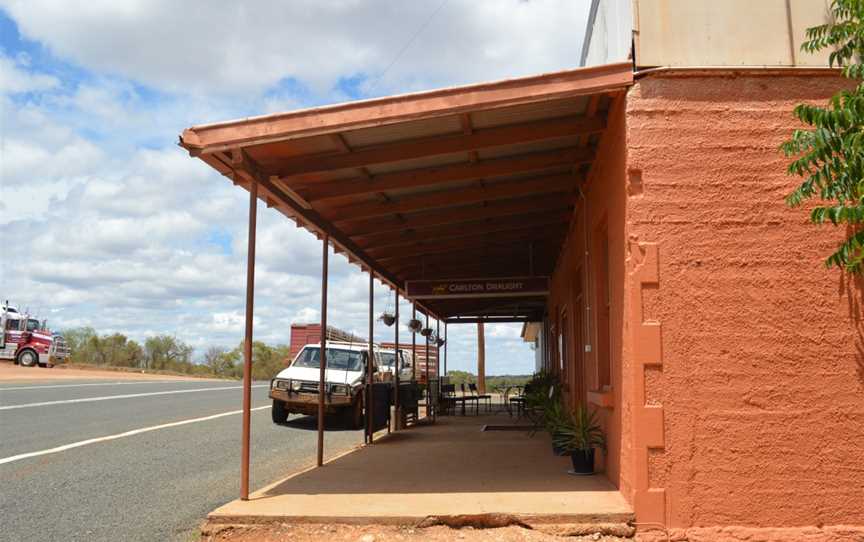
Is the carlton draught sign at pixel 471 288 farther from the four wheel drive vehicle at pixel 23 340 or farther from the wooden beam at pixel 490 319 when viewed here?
the four wheel drive vehicle at pixel 23 340

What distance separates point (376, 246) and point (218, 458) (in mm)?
3729

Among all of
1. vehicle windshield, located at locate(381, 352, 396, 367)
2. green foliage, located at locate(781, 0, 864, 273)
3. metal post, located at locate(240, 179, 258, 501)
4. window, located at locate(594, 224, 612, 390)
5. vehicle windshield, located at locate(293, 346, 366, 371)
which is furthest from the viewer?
vehicle windshield, located at locate(381, 352, 396, 367)

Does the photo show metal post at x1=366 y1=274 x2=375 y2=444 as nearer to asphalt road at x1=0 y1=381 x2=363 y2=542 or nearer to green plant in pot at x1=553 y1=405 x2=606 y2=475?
asphalt road at x1=0 y1=381 x2=363 y2=542

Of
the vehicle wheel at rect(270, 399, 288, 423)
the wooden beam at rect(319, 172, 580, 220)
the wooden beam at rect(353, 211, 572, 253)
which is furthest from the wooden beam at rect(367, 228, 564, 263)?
the vehicle wheel at rect(270, 399, 288, 423)

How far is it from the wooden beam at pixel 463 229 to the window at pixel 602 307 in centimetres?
273

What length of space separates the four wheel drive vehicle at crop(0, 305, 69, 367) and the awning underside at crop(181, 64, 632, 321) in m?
33.4

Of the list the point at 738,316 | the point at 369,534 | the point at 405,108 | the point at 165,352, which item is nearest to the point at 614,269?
the point at 738,316

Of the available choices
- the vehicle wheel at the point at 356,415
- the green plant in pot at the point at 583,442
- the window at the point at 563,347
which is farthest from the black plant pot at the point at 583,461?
the vehicle wheel at the point at 356,415

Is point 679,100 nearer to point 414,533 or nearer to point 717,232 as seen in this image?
point 717,232

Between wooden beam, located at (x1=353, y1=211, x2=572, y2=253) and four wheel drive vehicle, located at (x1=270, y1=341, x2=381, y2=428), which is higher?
wooden beam, located at (x1=353, y1=211, x2=572, y2=253)

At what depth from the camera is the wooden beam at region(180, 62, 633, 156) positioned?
20.2 ft

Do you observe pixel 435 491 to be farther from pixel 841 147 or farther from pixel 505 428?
pixel 505 428

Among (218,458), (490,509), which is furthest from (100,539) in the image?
(218,458)

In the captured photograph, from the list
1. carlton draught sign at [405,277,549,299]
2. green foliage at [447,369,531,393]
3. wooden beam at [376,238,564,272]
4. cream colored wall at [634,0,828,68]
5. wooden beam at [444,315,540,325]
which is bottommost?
green foliage at [447,369,531,393]
